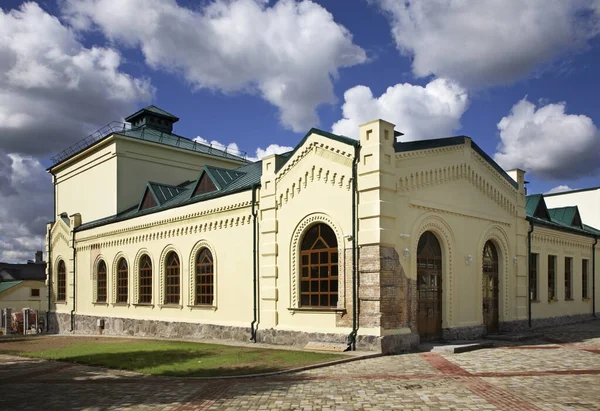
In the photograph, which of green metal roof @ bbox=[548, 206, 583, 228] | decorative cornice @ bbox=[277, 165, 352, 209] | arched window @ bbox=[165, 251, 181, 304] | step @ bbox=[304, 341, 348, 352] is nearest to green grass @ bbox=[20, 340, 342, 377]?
step @ bbox=[304, 341, 348, 352]

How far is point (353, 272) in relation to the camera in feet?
48.2

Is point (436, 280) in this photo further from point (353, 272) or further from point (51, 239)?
point (51, 239)

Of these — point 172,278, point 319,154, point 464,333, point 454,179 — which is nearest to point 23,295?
point 172,278

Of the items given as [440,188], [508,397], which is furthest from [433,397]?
[440,188]

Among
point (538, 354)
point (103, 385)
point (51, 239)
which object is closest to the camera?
point (103, 385)

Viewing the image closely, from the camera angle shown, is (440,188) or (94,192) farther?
(94,192)

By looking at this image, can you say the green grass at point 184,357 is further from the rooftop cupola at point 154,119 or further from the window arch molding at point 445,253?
the rooftop cupola at point 154,119

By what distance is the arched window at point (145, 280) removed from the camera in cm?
2371

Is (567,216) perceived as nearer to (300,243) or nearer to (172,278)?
(300,243)

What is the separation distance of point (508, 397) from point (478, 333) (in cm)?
881

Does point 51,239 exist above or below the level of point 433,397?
above

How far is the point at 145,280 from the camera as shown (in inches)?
944

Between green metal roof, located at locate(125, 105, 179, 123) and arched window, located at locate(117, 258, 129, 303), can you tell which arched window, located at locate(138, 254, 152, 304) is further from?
green metal roof, located at locate(125, 105, 179, 123)

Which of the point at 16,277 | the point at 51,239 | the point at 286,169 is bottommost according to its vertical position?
the point at 16,277
